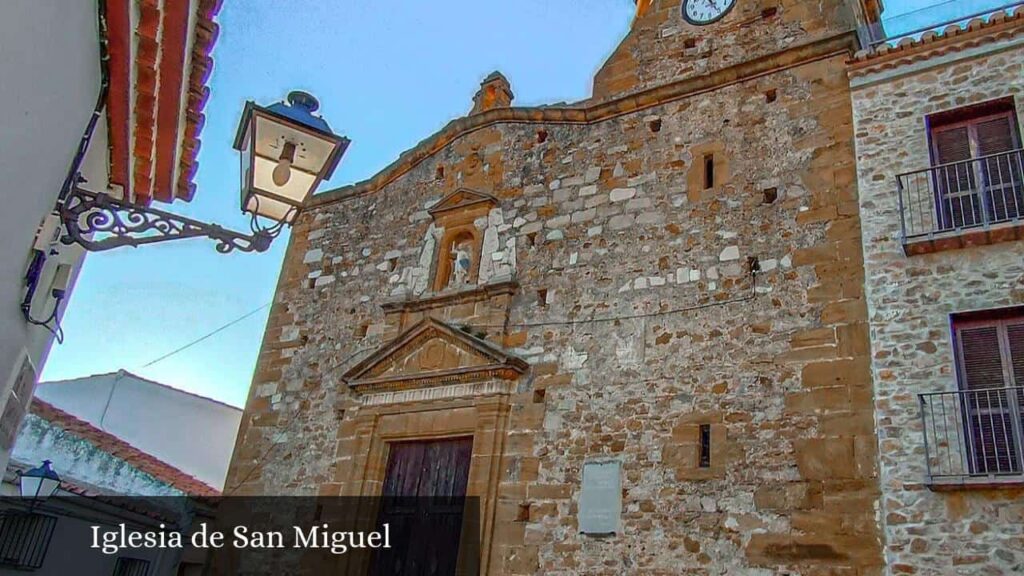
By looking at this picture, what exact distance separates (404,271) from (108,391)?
541 inches

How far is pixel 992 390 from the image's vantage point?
6188mm

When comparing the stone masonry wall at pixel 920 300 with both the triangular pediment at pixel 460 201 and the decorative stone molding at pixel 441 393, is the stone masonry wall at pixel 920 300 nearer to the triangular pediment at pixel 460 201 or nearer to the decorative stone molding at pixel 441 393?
the decorative stone molding at pixel 441 393

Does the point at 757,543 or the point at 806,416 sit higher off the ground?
the point at 806,416

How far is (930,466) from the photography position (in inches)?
243

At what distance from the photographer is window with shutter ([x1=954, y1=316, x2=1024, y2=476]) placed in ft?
19.7

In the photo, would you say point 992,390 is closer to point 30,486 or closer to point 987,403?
point 987,403

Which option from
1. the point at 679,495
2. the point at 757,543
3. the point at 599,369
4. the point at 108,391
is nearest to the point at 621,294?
the point at 599,369

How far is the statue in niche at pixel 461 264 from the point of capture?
9.95 metres

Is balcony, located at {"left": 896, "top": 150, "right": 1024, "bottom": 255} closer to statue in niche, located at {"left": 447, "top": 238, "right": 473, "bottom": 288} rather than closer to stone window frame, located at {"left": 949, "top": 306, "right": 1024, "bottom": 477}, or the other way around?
stone window frame, located at {"left": 949, "top": 306, "right": 1024, "bottom": 477}

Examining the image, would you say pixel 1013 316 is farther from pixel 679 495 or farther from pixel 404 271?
pixel 404 271

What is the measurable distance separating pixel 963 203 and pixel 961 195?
8cm

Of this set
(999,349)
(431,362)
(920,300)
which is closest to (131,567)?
(431,362)

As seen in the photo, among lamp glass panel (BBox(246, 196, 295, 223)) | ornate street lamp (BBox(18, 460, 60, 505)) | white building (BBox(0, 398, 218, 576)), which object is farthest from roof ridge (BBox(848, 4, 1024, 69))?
white building (BBox(0, 398, 218, 576))
